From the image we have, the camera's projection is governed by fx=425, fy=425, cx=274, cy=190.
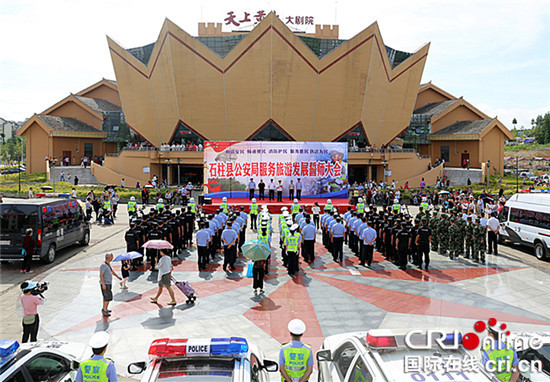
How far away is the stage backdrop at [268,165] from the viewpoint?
2886cm

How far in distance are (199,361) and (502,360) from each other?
3043 mm

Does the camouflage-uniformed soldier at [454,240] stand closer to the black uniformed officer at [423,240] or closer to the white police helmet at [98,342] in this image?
the black uniformed officer at [423,240]

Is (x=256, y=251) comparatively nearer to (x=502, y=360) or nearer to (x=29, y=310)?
(x=29, y=310)

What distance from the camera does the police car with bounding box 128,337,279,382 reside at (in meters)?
3.92

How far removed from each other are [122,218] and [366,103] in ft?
88.9

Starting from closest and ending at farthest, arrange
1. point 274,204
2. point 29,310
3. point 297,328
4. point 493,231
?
point 297,328 → point 29,310 → point 493,231 → point 274,204

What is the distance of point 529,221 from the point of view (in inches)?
606

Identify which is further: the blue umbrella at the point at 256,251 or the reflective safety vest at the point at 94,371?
the blue umbrella at the point at 256,251

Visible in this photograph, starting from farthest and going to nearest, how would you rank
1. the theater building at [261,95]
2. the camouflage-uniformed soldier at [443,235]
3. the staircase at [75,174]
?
1. the staircase at [75,174]
2. the theater building at [261,95]
3. the camouflage-uniformed soldier at [443,235]

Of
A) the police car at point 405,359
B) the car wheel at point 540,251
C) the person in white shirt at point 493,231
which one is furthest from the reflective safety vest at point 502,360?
the car wheel at point 540,251

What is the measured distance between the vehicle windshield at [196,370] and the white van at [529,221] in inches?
549

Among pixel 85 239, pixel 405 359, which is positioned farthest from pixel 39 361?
pixel 85 239

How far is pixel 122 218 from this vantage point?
24047 mm

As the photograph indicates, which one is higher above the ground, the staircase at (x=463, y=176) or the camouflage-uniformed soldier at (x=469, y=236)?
the staircase at (x=463, y=176)
